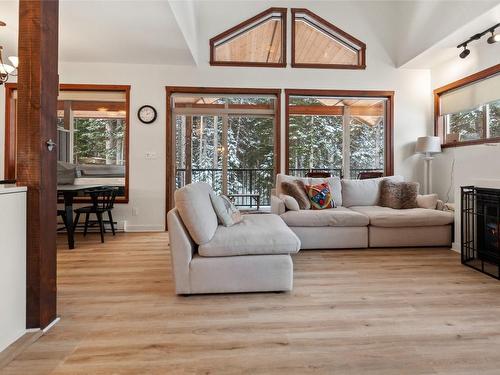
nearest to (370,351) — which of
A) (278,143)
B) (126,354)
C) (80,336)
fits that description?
(126,354)

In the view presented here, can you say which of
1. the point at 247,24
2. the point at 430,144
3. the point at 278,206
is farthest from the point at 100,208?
the point at 430,144

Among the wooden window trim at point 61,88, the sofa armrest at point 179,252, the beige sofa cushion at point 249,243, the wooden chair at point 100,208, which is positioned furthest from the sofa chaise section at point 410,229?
the wooden window trim at point 61,88

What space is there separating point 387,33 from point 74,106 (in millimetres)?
5411

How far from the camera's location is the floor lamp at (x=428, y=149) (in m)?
4.50

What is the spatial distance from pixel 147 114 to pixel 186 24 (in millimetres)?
1486

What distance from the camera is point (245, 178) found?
5.72 meters

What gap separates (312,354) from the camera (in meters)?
1.48

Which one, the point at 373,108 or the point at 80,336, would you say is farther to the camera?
the point at 373,108

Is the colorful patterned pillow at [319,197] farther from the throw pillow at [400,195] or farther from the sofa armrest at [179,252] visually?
the sofa armrest at [179,252]

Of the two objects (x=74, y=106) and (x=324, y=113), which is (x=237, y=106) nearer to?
(x=324, y=113)

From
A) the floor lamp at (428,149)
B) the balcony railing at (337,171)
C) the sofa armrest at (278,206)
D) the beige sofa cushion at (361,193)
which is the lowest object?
the sofa armrest at (278,206)

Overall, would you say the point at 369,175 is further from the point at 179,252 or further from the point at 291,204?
the point at 179,252

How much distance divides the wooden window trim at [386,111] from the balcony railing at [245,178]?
0.31 meters

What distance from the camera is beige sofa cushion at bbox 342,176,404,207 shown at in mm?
4273
